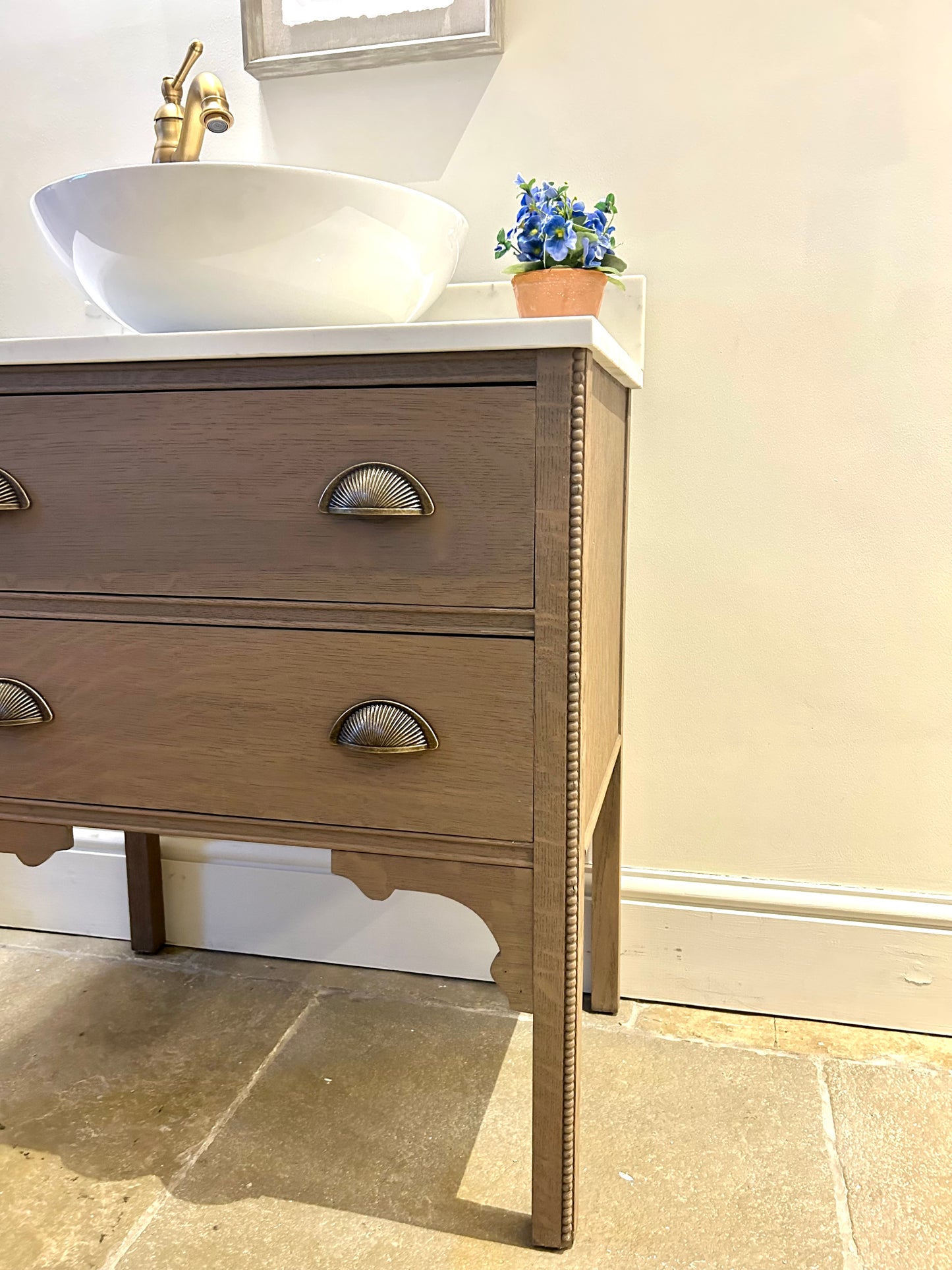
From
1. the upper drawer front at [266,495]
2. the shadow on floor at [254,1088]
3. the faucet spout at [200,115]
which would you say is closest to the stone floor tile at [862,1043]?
the shadow on floor at [254,1088]

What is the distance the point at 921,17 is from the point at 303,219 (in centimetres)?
78

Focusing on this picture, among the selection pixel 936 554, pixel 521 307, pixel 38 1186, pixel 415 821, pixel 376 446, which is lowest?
pixel 38 1186

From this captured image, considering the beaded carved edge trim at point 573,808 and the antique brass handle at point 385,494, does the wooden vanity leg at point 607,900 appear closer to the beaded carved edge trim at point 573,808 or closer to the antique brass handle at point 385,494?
the beaded carved edge trim at point 573,808

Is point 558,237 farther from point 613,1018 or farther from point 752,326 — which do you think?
point 613,1018

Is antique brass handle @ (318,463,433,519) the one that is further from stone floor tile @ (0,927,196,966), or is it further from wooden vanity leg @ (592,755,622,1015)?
stone floor tile @ (0,927,196,966)

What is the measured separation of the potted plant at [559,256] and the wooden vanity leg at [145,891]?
93 centimetres

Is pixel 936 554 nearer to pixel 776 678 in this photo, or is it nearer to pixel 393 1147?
pixel 776 678

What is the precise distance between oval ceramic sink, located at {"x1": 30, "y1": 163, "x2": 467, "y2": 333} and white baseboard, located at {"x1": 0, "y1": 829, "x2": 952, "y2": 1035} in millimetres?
796

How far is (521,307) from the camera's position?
102cm

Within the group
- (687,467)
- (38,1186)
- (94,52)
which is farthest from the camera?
(94,52)

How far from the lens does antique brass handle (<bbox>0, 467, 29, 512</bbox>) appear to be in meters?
0.90

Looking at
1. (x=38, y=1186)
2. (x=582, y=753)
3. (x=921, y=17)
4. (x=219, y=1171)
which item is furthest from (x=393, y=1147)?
(x=921, y=17)

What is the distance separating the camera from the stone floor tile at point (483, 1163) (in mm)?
888

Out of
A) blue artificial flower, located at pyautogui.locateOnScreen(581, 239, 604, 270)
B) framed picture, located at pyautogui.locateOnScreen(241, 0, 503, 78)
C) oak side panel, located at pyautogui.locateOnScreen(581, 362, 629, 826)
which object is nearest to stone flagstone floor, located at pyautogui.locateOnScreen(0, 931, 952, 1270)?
oak side panel, located at pyautogui.locateOnScreen(581, 362, 629, 826)
